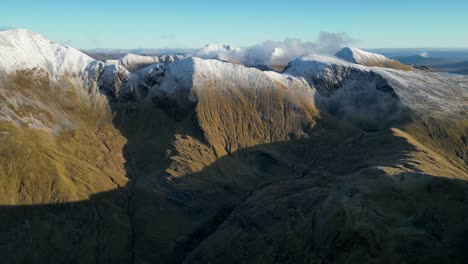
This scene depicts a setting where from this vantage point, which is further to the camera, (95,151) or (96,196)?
(95,151)

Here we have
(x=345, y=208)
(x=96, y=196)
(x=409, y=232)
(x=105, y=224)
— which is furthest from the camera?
(x=96, y=196)

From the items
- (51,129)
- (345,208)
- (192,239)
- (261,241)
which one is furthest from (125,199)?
(345,208)

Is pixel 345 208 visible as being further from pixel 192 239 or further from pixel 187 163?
pixel 187 163

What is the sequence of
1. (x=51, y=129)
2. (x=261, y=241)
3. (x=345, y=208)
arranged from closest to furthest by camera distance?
(x=345, y=208), (x=261, y=241), (x=51, y=129)

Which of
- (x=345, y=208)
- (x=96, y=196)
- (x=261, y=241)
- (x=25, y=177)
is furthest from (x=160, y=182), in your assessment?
(x=345, y=208)

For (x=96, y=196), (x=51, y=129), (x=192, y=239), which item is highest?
(x=51, y=129)

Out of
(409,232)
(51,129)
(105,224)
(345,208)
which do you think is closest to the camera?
(409,232)

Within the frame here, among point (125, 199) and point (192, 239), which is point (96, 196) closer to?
point (125, 199)

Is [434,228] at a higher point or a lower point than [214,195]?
higher

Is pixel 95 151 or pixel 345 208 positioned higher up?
pixel 345 208
